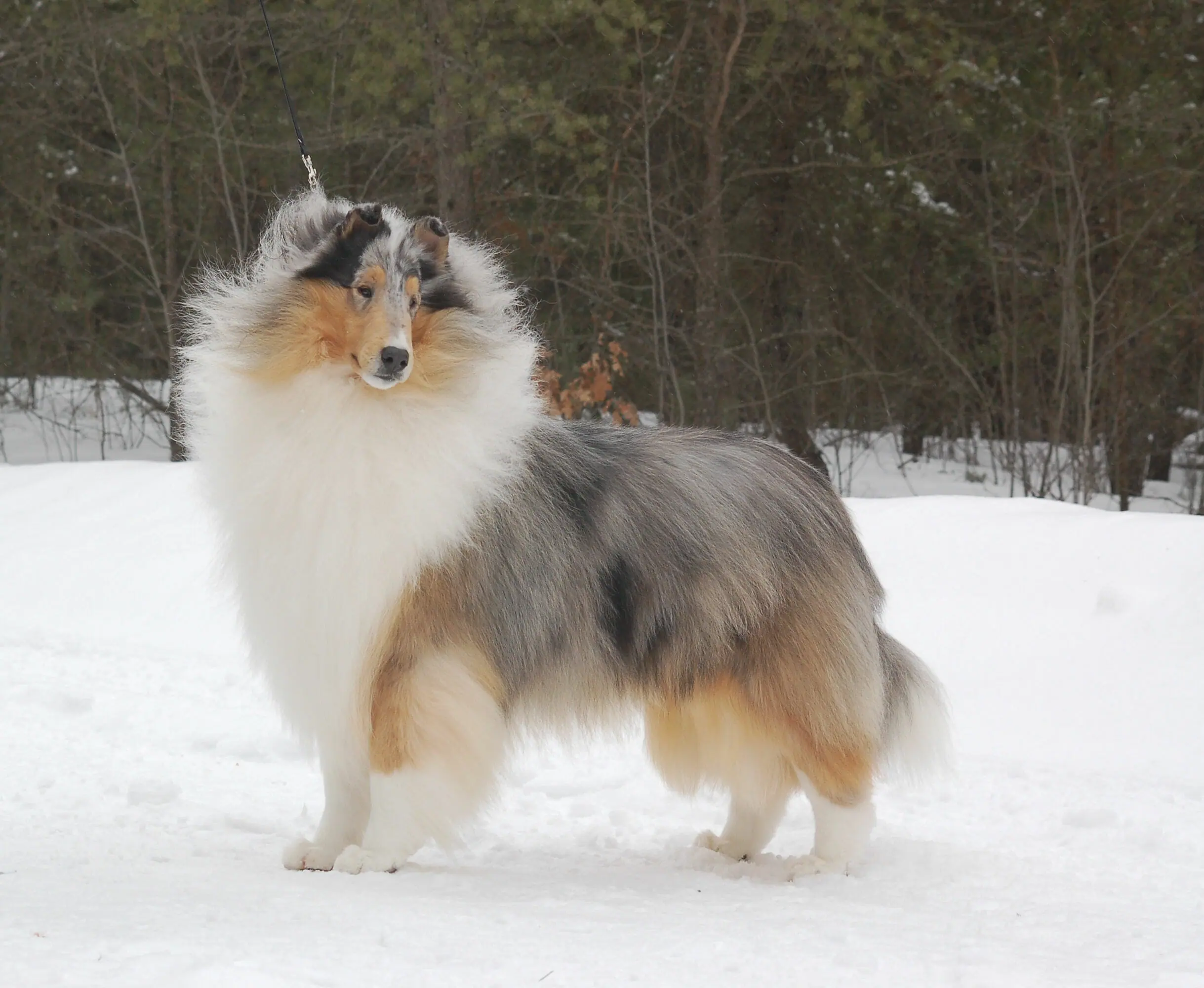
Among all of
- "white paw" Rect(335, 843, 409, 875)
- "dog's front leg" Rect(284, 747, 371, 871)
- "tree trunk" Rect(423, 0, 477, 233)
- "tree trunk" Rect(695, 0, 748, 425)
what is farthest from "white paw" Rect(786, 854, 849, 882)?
"tree trunk" Rect(695, 0, 748, 425)

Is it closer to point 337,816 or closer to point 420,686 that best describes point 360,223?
point 420,686

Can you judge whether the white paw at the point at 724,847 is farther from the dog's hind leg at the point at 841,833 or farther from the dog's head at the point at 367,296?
the dog's head at the point at 367,296

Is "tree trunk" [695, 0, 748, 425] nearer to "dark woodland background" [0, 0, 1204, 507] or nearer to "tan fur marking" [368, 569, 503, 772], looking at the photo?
"dark woodland background" [0, 0, 1204, 507]

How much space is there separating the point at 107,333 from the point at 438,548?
12.8 metres

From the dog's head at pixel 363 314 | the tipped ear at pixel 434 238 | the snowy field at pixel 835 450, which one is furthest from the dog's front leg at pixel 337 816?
the snowy field at pixel 835 450

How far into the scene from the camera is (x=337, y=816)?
3.83 m

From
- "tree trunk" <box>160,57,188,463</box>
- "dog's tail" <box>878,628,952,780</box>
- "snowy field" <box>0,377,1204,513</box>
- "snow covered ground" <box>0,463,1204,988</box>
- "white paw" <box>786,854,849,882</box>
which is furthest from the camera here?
"tree trunk" <box>160,57,188,463</box>

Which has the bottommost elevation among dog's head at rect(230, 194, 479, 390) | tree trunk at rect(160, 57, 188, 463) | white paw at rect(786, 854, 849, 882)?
white paw at rect(786, 854, 849, 882)

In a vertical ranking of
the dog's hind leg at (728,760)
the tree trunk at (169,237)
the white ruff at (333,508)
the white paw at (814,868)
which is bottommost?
the white paw at (814,868)

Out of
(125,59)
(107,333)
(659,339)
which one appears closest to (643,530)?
(659,339)

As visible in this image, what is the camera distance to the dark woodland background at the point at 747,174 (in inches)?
413

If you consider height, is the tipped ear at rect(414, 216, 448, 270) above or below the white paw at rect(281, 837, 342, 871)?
above

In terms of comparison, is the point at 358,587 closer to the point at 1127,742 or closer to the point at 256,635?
the point at 256,635

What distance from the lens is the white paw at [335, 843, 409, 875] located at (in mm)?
3605
